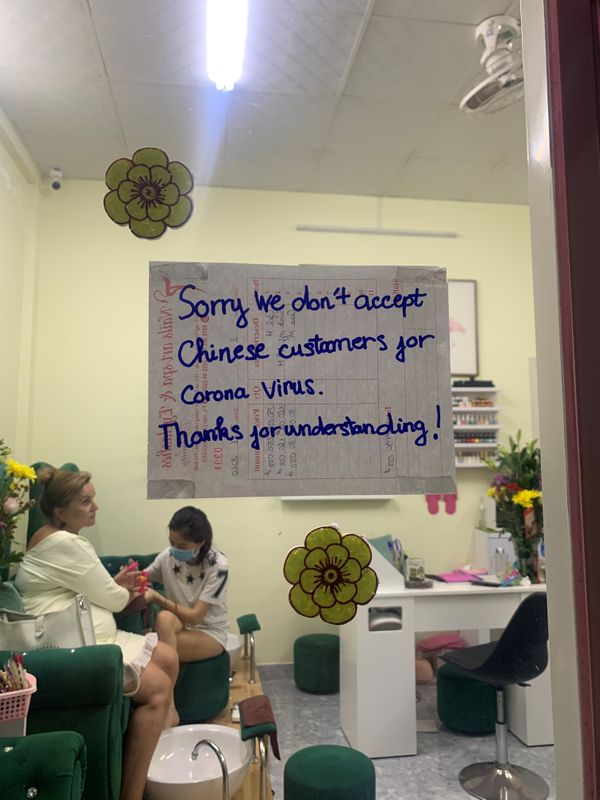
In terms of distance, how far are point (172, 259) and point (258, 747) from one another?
864mm

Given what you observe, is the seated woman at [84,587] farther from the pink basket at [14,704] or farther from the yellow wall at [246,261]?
the pink basket at [14,704]

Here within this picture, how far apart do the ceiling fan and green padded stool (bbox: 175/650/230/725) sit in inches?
77.4

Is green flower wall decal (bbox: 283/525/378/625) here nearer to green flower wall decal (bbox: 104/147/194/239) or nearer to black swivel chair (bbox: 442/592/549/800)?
green flower wall decal (bbox: 104/147/194/239)

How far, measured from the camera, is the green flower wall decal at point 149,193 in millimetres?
626

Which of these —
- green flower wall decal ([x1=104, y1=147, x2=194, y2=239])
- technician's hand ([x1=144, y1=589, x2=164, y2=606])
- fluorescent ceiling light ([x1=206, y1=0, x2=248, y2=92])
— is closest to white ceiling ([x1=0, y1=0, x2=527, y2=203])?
fluorescent ceiling light ([x1=206, y1=0, x2=248, y2=92])

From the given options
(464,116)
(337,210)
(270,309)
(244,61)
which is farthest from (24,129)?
(270,309)

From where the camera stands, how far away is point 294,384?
581mm

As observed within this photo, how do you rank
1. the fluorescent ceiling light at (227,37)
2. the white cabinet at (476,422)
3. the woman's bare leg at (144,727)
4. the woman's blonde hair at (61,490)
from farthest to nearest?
the white cabinet at (476,422) < the woman's blonde hair at (61,490) < the woman's bare leg at (144,727) < the fluorescent ceiling light at (227,37)

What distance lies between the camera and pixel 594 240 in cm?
50

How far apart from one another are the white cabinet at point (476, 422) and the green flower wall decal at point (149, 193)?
87.2 inches

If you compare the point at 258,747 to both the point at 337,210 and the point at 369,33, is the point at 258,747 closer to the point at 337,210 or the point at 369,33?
the point at 337,210

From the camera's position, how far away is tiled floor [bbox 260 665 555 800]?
1.69 metres

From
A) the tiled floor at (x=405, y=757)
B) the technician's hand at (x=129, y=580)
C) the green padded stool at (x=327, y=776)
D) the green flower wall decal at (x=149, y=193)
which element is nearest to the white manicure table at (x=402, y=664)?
the tiled floor at (x=405, y=757)

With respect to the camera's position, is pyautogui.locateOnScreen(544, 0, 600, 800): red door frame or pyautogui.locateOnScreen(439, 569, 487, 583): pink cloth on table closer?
pyautogui.locateOnScreen(544, 0, 600, 800): red door frame
